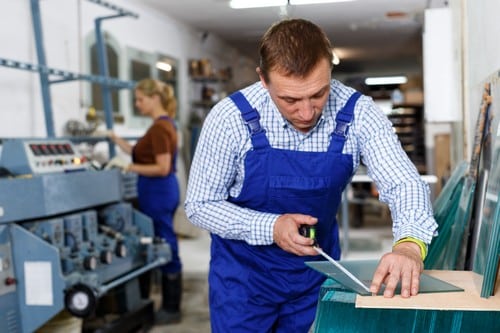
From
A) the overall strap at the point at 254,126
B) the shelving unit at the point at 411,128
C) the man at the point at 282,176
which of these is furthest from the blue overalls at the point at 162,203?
the shelving unit at the point at 411,128

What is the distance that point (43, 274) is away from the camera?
8.91 feet

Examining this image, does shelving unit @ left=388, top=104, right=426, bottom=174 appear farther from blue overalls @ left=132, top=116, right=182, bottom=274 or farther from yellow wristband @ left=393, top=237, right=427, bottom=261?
yellow wristband @ left=393, top=237, right=427, bottom=261

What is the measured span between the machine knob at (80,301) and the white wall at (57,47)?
1624 mm

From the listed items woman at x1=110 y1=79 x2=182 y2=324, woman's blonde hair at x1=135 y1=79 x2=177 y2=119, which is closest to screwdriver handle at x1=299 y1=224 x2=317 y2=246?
woman at x1=110 y1=79 x2=182 y2=324

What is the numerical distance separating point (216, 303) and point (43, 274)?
1.25m

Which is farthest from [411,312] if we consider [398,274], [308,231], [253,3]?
[253,3]

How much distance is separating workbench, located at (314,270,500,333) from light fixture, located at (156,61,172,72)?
216 inches

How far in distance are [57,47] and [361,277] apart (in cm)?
380

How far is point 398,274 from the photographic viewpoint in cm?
119

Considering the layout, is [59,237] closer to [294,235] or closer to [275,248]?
[275,248]

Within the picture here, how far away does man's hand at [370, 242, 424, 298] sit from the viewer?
3.84 ft

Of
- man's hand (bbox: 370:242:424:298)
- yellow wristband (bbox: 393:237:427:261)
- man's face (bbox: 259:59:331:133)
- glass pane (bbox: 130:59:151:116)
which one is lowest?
man's hand (bbox: 370:242:424:298)

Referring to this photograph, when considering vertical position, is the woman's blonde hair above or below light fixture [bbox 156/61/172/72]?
below

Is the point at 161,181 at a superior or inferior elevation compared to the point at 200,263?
superior
